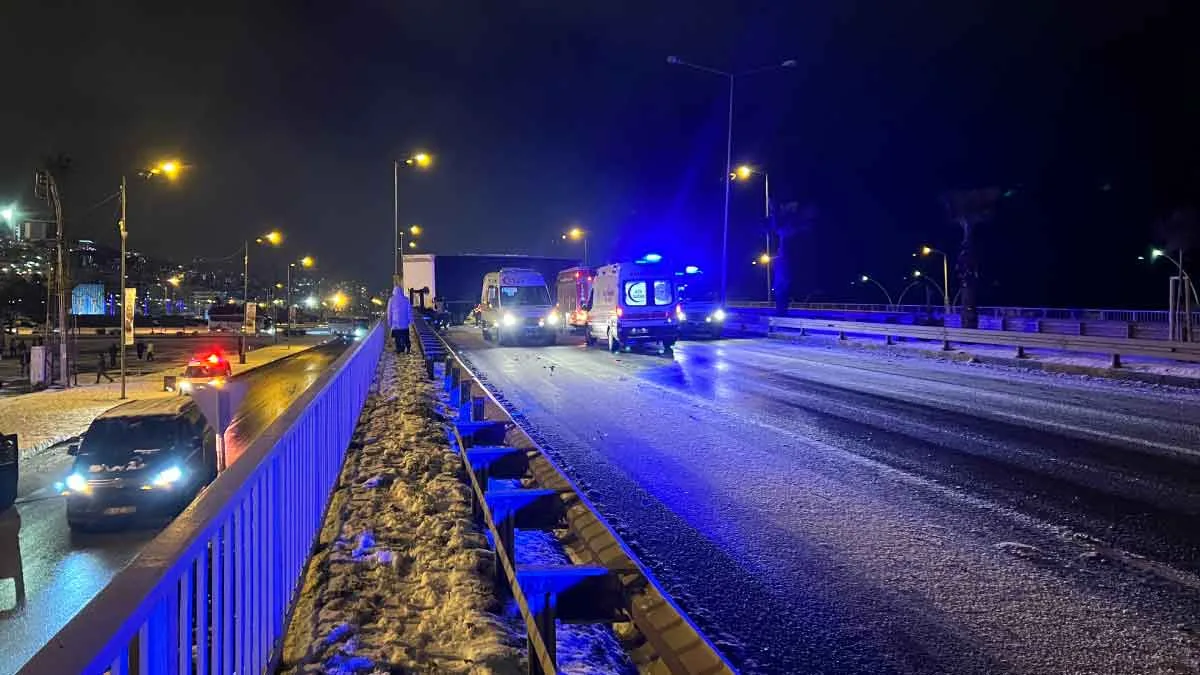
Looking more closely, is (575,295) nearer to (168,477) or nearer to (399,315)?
(399,315)

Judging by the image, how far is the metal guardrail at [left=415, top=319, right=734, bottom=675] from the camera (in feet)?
11.9

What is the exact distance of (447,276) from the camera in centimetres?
4381

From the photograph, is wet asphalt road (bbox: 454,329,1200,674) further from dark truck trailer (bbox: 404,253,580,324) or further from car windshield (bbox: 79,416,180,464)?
dark truck trailer (bbox: 404,253,580,324)

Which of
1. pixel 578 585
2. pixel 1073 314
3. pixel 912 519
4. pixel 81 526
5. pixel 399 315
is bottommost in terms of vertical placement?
pixel 81 526

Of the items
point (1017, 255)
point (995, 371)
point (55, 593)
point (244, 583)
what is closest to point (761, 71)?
point (995, 371)

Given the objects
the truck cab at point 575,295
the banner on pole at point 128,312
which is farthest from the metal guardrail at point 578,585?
the truck cab at point 575,295

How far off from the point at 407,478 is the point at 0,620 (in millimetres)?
3608

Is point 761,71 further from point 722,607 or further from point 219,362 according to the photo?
point 722,607

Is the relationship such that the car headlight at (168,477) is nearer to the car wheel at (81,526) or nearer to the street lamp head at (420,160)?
the car wheel at (81,526)

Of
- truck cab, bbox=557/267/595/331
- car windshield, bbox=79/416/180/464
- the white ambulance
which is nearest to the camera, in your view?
car windshield, bbox=79/416/180/464

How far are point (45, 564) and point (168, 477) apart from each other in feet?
5.83

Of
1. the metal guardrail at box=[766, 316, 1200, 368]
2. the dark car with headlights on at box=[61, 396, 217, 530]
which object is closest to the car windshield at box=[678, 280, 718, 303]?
the metal guardrail at box=[766, 316, 1200, 368]

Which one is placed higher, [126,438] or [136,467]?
[126,438]

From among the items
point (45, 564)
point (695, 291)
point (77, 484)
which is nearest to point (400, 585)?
point (45, 564)
